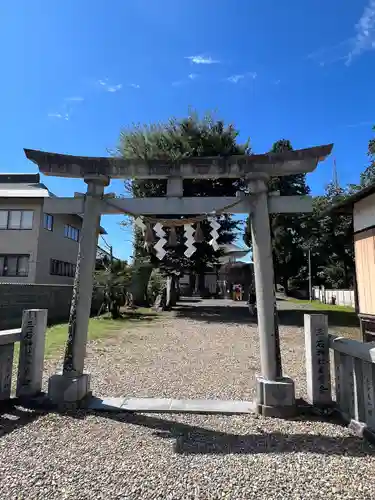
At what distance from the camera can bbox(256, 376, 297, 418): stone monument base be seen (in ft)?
15.3

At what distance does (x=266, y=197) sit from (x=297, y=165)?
690 millimetres

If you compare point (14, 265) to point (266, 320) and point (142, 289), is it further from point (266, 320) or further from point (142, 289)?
point (266, 320)

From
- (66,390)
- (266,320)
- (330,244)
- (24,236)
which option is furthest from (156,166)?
(330,244)

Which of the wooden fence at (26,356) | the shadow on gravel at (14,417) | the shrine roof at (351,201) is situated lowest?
the shadow on gravel at (14,417)

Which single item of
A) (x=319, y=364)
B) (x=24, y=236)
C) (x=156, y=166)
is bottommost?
(x=319, y=364)

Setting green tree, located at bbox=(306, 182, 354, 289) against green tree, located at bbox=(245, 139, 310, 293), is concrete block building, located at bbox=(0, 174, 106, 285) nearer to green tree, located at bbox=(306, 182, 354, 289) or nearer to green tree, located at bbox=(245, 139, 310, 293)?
green tree, located at bbox=(245, 139, 310, 293)

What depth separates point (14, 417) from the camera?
4.54 m

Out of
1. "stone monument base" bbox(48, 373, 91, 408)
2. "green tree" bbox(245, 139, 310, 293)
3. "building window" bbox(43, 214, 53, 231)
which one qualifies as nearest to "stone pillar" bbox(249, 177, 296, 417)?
"stone monument base" bbox(48, 373, 91, 408)

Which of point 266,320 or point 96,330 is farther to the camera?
point 96,330

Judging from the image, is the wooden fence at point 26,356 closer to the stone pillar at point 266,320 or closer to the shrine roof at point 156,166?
the shrine roof at point 156,166

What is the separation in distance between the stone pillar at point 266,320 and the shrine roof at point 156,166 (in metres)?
0.28

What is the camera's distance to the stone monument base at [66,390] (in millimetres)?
4891

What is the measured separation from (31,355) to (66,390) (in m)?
0.78

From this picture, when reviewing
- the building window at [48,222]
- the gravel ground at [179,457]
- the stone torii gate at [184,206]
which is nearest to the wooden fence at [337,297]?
the building window at [48,222]
